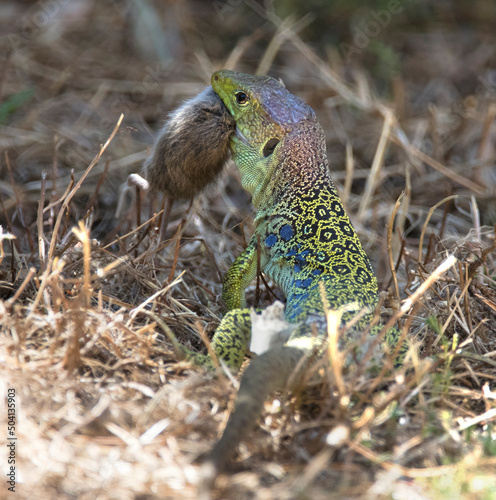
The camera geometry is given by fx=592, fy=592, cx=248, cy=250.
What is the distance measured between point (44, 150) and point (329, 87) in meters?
3.11

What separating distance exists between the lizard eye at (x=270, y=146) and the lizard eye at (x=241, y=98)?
0.29m

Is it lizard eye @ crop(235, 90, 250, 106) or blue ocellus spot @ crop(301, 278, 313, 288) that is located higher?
lizard eye @ crop(235, 90, 250, 106)

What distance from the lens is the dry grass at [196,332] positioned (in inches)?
84.7

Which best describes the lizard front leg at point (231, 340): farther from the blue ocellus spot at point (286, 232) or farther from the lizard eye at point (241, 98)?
the lizard eye at point (241, 98)

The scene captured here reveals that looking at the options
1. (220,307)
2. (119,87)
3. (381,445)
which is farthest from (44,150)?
(381,445)

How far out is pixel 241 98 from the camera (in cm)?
361

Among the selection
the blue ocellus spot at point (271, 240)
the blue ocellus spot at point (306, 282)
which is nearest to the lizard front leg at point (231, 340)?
the blue ocellus spot at point (306, 282)

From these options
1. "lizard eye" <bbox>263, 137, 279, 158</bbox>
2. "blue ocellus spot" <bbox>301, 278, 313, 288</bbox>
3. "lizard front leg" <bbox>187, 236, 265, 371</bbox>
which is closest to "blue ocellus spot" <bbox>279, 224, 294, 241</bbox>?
"blue ocellus spot" <bbox>301, 278, 313, 288</bbox>

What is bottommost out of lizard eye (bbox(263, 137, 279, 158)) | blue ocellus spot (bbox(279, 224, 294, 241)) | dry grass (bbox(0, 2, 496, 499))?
dry grass (bbox(0, 2, 496, 499))

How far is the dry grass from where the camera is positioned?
215 centimetres

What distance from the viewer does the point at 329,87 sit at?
257 inches

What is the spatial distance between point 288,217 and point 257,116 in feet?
2.10

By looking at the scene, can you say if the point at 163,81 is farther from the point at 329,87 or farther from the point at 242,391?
the point at 242,391

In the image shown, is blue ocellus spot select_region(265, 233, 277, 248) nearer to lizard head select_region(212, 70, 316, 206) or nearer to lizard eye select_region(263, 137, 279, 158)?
lizard head select_region(212, 70, 316, 206)
